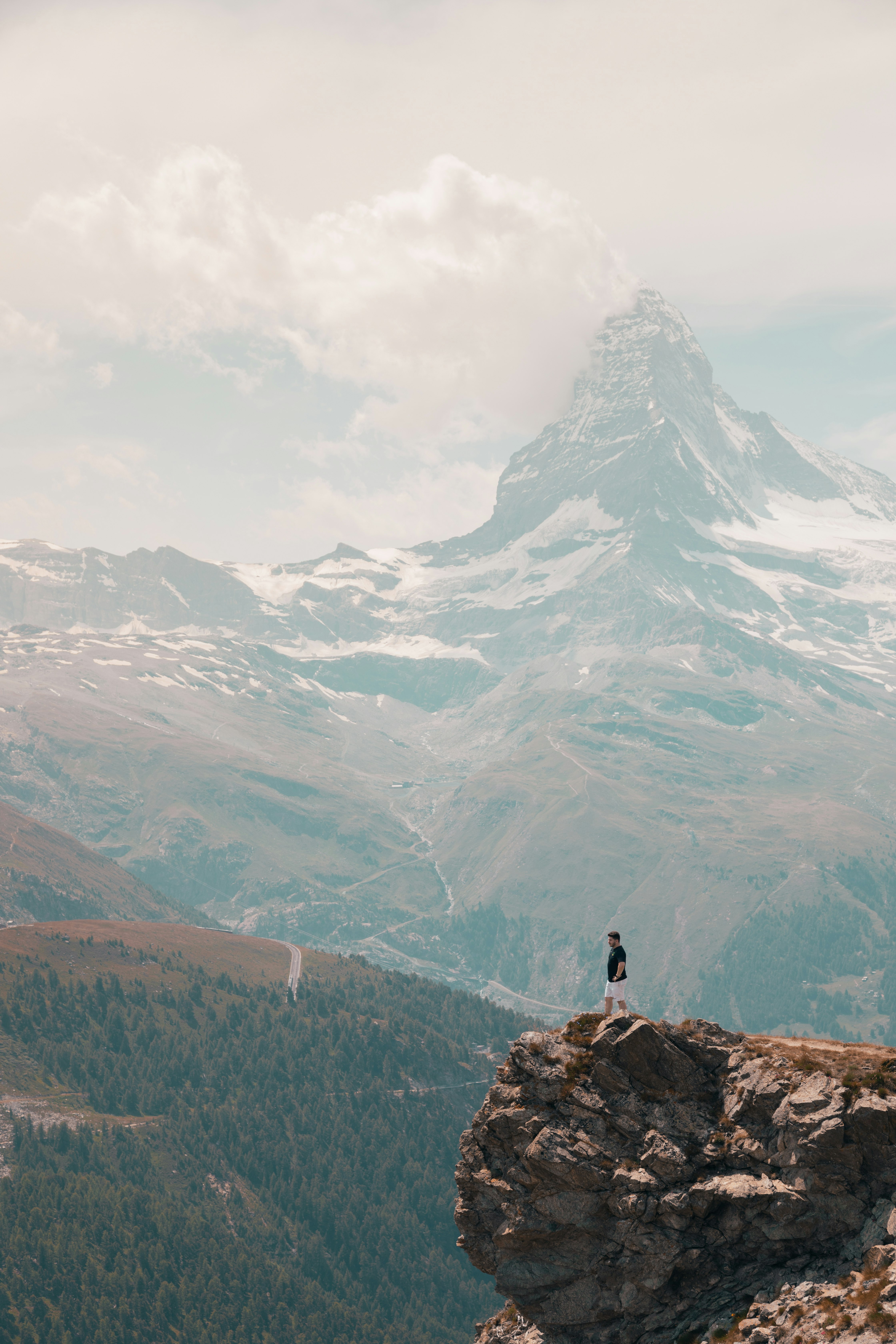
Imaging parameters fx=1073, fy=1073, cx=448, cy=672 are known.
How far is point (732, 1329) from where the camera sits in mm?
46000

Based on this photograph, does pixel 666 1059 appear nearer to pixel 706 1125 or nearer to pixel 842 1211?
pixel 706 1125

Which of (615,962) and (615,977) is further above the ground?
(615,962)

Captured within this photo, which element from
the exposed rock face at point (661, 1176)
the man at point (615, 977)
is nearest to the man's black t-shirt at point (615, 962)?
the man at point (615, 977)

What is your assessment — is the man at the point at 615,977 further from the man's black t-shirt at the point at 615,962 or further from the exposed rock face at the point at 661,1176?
the exposed rock face at the point at 661,1176

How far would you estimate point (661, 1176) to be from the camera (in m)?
49.7

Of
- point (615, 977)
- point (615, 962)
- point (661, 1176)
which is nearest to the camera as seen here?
point (661, 1176)

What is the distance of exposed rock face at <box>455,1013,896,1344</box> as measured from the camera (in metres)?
45.6

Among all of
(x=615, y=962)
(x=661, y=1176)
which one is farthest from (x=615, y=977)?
(x=661, y=1176)

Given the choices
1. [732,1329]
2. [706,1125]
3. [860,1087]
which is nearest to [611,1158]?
[706,1125]

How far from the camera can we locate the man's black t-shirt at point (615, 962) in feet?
174

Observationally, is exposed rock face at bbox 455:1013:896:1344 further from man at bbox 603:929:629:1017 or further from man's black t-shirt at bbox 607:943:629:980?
man's black t-shirt at bbox 607:943:629:980

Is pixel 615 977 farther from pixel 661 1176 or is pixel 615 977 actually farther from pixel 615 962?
pixel 661 1176

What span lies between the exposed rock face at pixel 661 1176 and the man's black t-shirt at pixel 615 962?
6.72ft

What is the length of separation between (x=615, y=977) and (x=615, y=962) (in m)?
0.72
